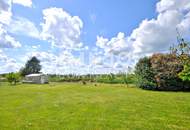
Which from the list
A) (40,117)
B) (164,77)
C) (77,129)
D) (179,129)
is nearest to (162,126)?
(179,129)

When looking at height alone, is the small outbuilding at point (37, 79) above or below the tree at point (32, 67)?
below

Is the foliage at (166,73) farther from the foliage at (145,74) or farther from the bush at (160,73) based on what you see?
the foliage at (145,74)

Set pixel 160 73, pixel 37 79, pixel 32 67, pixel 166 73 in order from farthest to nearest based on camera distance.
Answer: pixel 32 67 → pixel 37 79 → pixel 160 73 → pixel 166 73

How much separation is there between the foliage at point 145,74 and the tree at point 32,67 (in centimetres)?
6295

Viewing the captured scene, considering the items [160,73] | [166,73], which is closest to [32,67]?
[160,73]

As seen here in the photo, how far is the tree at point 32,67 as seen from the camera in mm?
93875

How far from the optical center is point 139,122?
10.7 metres

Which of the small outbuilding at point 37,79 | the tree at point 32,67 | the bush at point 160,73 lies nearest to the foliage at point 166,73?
the bush at point 160,73

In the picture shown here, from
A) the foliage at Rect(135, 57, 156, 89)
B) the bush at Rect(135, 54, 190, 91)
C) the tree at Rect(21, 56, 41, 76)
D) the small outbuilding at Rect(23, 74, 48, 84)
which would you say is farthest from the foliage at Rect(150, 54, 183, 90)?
the tree at Rect(21, 56, 41, 76)

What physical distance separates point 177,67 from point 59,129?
90.5ft

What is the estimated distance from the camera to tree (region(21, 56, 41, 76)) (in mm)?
93875

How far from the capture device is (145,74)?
36.4 meters

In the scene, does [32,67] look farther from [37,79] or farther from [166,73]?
[166,73]

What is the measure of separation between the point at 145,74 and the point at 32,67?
66789 mm
